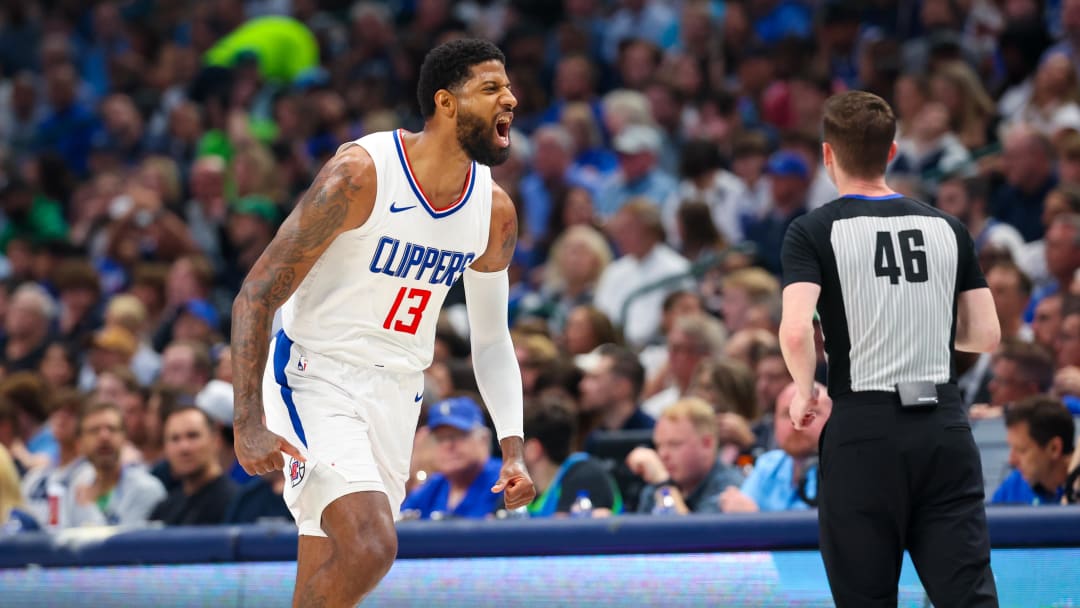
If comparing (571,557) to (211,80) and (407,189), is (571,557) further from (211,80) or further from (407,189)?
(211,80)

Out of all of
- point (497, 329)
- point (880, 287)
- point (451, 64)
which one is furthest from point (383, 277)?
point (880, 287)

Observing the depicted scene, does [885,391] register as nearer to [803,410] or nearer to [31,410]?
[803,410]

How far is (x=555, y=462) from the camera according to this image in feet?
22.7

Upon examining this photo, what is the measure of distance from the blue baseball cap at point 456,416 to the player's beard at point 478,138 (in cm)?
252

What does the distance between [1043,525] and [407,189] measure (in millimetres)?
2428

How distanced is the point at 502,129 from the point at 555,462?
2735mm

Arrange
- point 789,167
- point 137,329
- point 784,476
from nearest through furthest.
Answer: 1. point 784,476
2. point 789,167
3. point 137,329

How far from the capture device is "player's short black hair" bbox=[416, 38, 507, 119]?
445 centimetres

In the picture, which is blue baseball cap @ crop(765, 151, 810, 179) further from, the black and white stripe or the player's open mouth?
the black and white stripe

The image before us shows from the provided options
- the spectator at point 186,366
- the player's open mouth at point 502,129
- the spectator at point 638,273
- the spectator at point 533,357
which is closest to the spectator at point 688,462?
the spectator at point 533,357

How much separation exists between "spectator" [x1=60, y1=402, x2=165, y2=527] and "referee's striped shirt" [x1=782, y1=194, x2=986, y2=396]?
458cm

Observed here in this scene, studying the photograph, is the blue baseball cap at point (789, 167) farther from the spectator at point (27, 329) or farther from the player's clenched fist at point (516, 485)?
the player's clenched fist at point (516, 485)

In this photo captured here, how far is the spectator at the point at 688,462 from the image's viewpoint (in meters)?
6.51

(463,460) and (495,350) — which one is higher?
(495,350)
